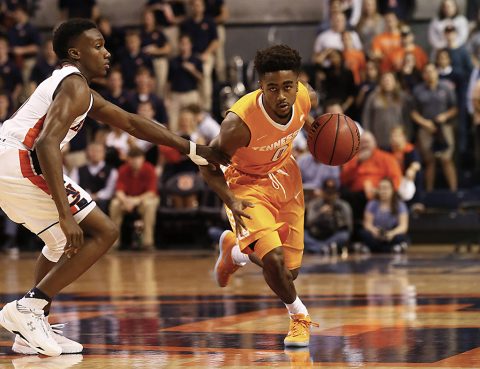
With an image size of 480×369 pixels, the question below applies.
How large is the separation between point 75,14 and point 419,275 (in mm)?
8682

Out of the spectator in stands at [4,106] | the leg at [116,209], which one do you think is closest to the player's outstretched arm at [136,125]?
the leg at [116,209]

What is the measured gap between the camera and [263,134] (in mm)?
6176

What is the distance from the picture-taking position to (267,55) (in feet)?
19.4

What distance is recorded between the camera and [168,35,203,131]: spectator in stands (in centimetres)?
1539

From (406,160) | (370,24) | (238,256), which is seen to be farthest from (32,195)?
(370,24)

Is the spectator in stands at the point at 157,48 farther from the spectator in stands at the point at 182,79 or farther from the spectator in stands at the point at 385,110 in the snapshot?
the spectator in stands at the point at 385,110

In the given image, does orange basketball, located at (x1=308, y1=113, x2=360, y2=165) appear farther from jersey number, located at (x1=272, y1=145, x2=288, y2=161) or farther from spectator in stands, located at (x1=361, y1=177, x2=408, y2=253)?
spectator in stands, located at (x1=361, y1=177, x2=408, y2=253)

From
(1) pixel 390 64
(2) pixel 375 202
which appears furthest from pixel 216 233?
(1) pixel 390 64

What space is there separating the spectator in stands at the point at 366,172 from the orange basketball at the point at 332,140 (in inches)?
267

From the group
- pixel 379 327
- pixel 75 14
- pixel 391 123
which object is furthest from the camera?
pixel 75 14

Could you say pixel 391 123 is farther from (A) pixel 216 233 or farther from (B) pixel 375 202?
(A) pixel 216 233

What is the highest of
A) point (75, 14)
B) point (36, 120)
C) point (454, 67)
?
point (75, 14)

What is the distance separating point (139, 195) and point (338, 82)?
2.87m

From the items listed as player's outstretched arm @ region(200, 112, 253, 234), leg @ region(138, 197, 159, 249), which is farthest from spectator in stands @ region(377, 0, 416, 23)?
player's outstretched arm @ region(200, 112, 253, 234)
